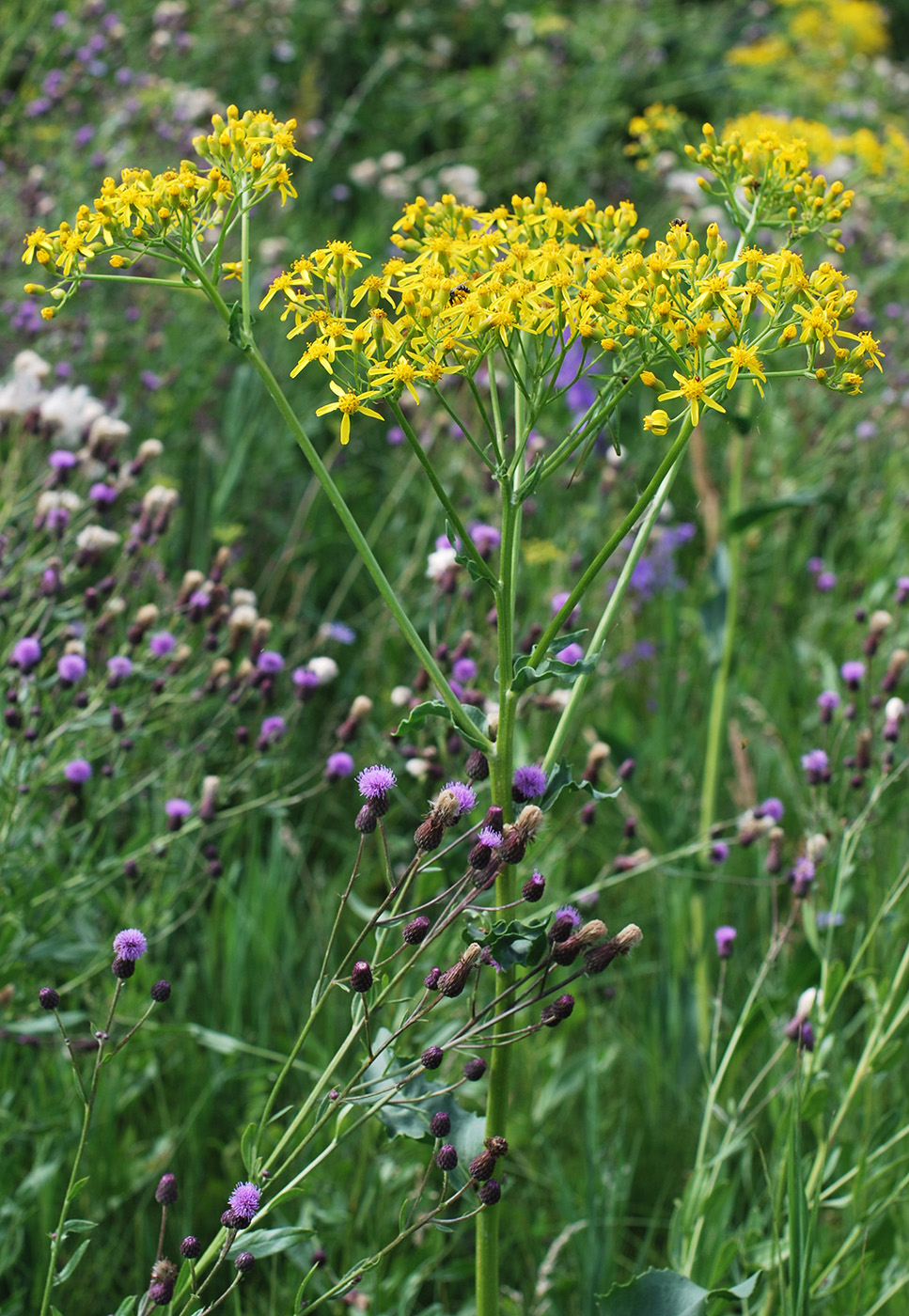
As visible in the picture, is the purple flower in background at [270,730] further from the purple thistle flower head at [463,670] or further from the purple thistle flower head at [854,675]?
the purple thistle flower head at [854,675]

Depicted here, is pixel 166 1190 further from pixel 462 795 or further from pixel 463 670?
pixel 463 670

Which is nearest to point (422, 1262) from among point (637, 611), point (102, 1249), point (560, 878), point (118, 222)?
point (102, 1249)

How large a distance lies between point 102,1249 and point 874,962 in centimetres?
168

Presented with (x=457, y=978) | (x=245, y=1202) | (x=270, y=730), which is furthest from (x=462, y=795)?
(x=270, y=730)

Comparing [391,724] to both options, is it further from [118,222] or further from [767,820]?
[118,222]

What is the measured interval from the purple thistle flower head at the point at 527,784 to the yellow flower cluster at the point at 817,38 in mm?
7508

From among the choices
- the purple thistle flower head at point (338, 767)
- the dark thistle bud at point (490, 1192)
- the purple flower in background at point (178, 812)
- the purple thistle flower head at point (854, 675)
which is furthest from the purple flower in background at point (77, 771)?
the purple thistle flower head at point (854, 675)

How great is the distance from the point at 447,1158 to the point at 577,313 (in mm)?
1021

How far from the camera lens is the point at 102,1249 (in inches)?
81.6

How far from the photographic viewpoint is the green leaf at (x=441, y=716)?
52.4 inches

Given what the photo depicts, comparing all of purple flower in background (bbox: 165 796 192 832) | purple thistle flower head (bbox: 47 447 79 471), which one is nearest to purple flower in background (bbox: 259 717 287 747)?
purple flower in background (bbox: 165 796 192 832)

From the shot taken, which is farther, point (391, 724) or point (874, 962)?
point (391, 724)

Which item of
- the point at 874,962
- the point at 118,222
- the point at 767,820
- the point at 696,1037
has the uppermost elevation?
the point at 118,222

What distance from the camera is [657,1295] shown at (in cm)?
151
